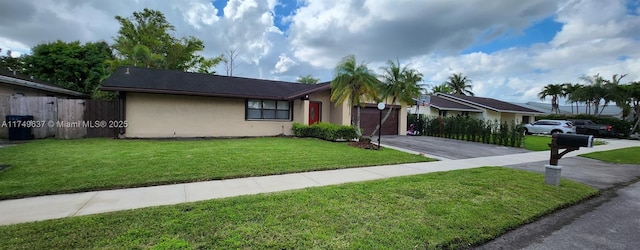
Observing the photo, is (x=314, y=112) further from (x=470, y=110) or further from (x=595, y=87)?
(x=595, y=87)

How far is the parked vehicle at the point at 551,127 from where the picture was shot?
875 inches

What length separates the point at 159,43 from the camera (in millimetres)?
26828

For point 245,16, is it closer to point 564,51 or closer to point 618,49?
point 564,51

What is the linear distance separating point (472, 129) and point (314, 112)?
9107 millimetres

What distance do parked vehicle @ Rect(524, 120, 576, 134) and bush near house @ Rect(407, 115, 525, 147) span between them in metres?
8.55

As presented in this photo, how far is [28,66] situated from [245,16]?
20198mm

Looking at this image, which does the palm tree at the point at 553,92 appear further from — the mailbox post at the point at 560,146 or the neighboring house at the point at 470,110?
the mailbox post at the point at 560,146

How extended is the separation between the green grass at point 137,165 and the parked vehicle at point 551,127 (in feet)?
67.9

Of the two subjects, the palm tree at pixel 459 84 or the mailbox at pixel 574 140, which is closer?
the mailbox at pixel 574 140

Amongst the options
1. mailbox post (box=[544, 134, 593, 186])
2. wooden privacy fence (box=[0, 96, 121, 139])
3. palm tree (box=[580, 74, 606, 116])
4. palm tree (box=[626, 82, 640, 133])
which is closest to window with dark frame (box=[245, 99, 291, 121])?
wooden privacy fence (box=[0, 96, 121, 139])

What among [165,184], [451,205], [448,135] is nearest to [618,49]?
[448,135]

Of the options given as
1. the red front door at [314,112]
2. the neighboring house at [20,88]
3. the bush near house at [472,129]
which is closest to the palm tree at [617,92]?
the bush near house at [472,129]

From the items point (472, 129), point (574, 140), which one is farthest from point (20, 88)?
point (472, 129)

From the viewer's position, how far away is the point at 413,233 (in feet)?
10.5
